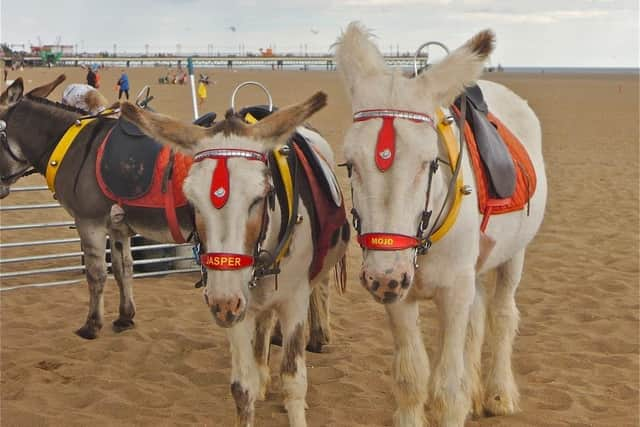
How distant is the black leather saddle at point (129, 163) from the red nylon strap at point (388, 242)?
2.81 metres

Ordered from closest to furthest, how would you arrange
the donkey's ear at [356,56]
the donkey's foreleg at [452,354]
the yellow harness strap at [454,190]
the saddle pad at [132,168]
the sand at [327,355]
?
the donkey's ear at [356,56] → the yellow harness strap at [454,190] → the donkey's foreleg at [452,354] → the sand at [327,355] → the saddle pad at [132,168]

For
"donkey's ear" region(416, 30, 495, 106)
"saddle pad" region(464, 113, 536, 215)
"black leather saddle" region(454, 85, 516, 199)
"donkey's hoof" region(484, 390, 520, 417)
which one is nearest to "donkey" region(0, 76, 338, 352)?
"donkey's hoof" region(484, 390, 520, 417)

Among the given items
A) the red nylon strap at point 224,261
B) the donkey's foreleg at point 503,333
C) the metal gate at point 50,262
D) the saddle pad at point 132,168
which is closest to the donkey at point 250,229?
the red nylon strap at point 224,261

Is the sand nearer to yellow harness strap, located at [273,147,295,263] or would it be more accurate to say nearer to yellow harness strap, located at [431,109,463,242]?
yellow harness strap, located at [273,147,295,263]

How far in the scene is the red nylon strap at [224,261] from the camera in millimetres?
2936

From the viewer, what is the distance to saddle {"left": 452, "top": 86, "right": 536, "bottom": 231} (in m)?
3.55

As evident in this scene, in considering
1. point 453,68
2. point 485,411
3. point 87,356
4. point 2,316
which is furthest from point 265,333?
point 2,316

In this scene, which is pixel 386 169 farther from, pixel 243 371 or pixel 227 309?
pixel 243 371

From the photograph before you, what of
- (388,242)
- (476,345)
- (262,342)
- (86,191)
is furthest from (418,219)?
(86,191)

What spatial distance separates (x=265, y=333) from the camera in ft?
14.7

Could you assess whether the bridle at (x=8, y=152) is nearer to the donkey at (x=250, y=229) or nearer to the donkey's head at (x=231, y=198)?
the donkey at (x=250, y=229)

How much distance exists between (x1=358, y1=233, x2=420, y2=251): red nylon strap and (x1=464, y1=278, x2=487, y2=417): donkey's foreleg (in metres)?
1.46

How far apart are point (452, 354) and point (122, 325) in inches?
137

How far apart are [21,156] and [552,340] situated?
468cm
